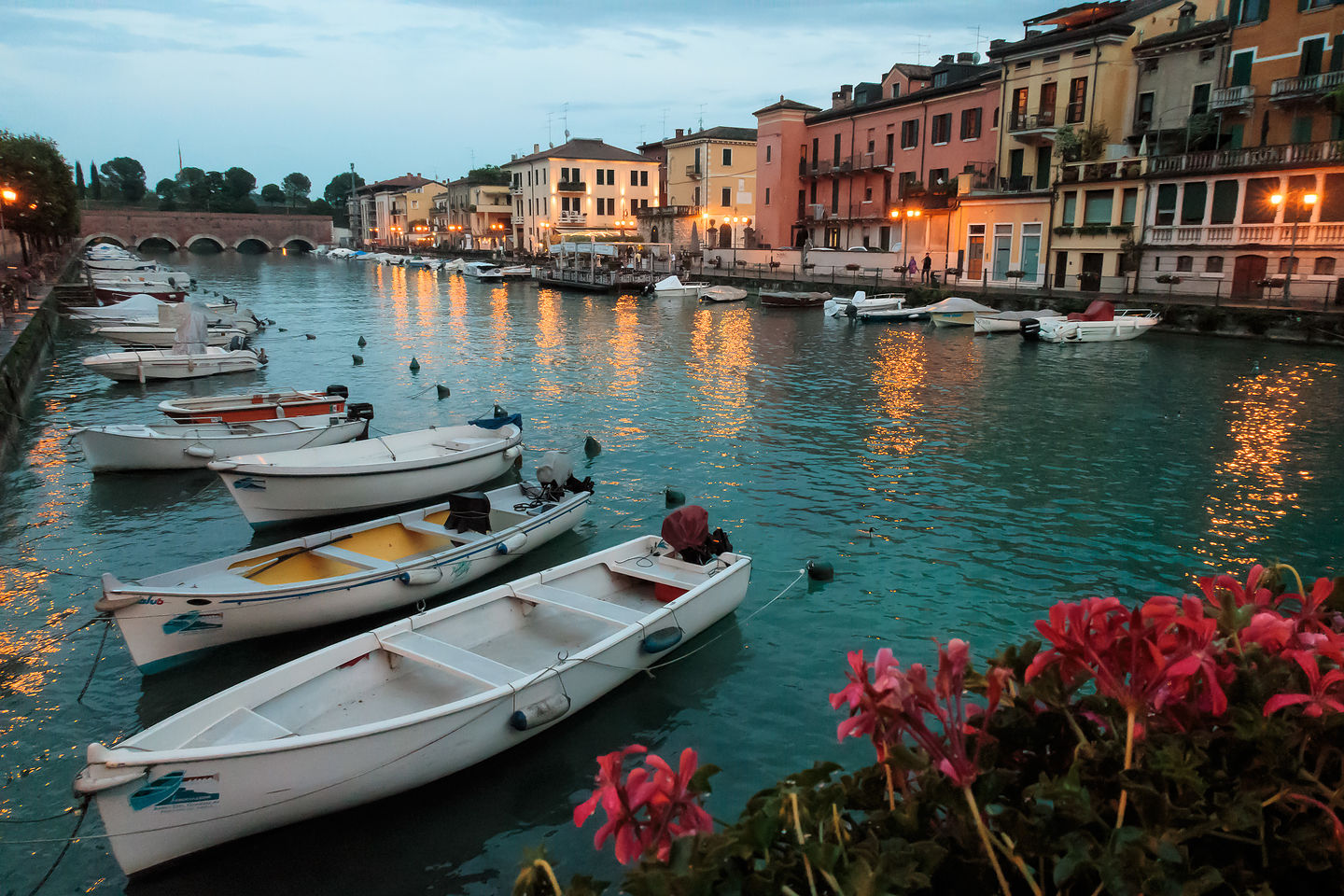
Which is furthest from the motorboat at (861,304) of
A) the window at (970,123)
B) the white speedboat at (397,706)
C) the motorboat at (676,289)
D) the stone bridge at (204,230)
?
the stone bridge at (204,230)

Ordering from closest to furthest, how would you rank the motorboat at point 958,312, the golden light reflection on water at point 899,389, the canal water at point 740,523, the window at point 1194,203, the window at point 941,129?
1. the canal water at point 740,523
2. the golden light reflection on water at point 899,389
3. the window at point 1194,203
4. the motorboat at point 958,312
5. the window at point 941,129

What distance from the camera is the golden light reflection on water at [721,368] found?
20266 millimetres

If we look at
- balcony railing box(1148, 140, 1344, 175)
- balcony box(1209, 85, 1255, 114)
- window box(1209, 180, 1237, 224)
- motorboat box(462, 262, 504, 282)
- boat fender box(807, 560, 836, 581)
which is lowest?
boat fender box(807, 560, 836, 581)

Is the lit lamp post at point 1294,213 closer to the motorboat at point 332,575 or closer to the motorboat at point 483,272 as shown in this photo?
the motorboat at point 332,575

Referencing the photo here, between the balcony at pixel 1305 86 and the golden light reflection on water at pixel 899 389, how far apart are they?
15811 millimetres

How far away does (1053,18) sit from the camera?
41.9 metres

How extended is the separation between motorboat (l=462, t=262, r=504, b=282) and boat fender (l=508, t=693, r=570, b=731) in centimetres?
6481

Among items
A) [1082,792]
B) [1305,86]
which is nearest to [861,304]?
[1305,86]

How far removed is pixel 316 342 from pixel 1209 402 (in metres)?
30.0

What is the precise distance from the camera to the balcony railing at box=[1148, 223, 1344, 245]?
31.7m

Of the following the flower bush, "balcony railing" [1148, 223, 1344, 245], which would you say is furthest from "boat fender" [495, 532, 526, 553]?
"balcony railing" [1148, 223, 1344, 245]

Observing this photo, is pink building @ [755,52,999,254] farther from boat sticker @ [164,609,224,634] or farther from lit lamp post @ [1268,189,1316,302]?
boat sticker @ [164,609,224,634]

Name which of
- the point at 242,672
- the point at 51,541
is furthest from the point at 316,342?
the point at 242,672

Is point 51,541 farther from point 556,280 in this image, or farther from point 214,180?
point 214,180
